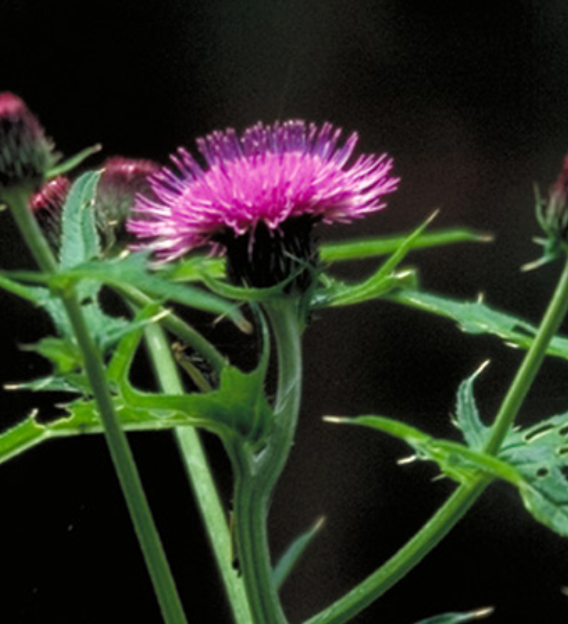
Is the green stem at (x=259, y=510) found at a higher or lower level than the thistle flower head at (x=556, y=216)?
lower

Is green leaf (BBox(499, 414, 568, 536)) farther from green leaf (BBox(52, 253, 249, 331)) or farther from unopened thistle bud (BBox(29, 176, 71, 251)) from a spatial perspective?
unopened thistle bud (BBox(29, 176, 71, 251))

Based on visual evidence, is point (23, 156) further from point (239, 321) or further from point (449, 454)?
point (449, 454)

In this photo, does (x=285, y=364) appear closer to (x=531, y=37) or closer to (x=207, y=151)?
(x=207, y=151)

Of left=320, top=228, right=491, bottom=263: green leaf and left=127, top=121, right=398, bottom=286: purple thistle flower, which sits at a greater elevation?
left=127, top=121, right=398, bottom=286: purple thistle flower

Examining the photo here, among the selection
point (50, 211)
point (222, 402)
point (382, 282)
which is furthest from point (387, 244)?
point (50, 211)

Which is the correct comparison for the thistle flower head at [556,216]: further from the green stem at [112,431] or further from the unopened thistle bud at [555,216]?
the green stem at [112,431]

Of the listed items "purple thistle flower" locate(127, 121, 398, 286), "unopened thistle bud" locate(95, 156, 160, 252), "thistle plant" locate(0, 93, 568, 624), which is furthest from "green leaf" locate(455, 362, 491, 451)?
"unopened thistle bud" locate(95, 156, 160, 252)

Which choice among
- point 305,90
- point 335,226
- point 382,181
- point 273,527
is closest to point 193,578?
point 273,527

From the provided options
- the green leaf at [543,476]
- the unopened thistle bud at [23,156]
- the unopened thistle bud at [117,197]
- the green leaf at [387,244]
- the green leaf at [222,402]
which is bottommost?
the green leaf at [543,476]

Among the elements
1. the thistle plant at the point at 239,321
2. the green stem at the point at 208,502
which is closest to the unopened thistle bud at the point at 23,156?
the thistle plant at the point at 239,321
